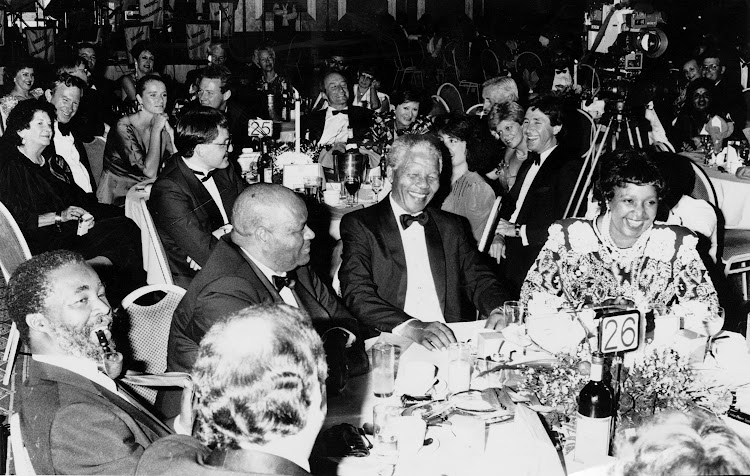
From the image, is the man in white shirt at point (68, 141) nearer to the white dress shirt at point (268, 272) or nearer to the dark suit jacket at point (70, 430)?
the white dress shirt at point (268, 272)

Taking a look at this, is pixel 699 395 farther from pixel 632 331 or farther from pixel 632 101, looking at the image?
pixel 632 101

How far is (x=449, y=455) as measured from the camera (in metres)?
1.82

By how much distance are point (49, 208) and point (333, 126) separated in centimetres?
274

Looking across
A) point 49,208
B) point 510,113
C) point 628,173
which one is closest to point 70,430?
point 628,173

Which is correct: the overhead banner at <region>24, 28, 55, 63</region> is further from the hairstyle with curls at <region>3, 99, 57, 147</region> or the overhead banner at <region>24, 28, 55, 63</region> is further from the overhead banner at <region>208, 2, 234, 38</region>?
the hairstyle with curls at <region>3, 99, 57, 147</region>

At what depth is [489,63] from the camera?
12.6 m

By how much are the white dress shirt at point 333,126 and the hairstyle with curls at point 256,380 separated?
4.90 m

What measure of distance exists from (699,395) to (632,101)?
6.09 meters

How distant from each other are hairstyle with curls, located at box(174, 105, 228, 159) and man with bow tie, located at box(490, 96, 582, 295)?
5.25 ft

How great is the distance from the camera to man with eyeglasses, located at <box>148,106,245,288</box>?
12.6 feet

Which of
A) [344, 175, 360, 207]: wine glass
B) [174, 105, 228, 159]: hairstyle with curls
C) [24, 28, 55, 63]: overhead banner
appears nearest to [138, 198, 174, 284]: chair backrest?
[174, 105, 228, 159]: hairstyle with curls

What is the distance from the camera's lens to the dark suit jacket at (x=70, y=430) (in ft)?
5.53

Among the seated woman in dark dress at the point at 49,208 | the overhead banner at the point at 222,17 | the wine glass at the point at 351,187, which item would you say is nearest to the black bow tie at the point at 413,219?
the wine glass at the point at 351,187

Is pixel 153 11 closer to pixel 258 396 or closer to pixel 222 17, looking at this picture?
pixel 222 17
